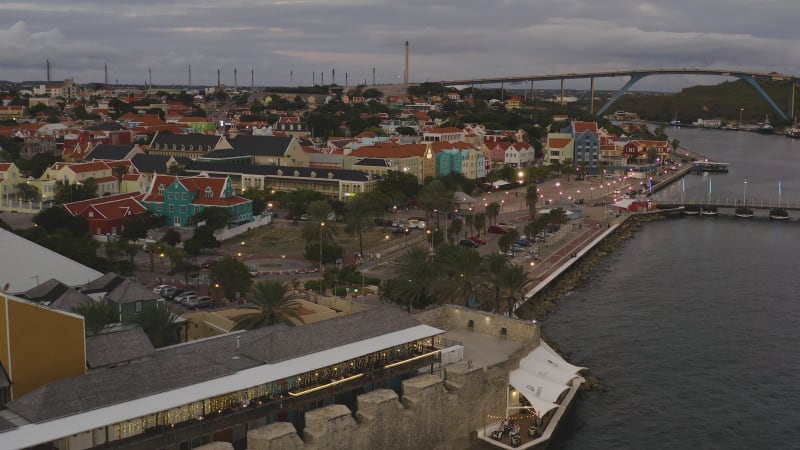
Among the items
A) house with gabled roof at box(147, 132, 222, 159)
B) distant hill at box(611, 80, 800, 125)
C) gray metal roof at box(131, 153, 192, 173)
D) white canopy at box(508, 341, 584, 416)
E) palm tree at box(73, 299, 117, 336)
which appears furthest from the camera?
distant hill at box(611, 80, 800, 125)

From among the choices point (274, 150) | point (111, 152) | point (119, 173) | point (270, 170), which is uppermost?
point (274, 150)

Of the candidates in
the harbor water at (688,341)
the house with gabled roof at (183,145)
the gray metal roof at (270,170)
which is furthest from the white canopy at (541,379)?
the house with gabled roof at (183,145)

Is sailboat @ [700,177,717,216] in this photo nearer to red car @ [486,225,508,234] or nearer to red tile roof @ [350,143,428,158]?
red tile roof @ [350,143,428,158]

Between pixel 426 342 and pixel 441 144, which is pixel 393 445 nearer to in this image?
pixel 426 342

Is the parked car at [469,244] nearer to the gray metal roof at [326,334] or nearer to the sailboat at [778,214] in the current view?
the gray metal roof at [326,334]

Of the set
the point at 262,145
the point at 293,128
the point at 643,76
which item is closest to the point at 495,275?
the point at 262,145

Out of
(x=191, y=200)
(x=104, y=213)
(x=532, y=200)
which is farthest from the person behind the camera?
(x=532, y=200)

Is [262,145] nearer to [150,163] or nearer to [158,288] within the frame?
[150,163]

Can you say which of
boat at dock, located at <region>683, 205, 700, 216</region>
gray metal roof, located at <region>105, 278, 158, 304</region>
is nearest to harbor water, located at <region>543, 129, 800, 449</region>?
boat at dock, located at <region>683, 205, 700, 216</region>
